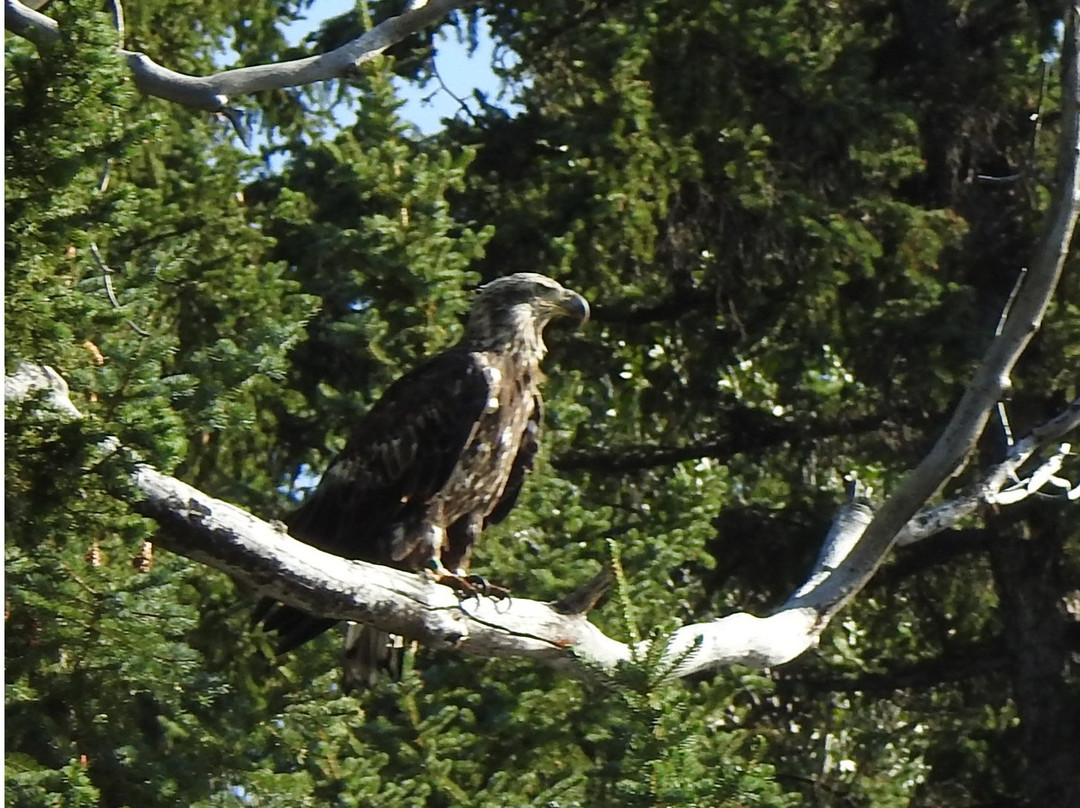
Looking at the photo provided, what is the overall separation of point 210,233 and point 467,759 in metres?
2.33

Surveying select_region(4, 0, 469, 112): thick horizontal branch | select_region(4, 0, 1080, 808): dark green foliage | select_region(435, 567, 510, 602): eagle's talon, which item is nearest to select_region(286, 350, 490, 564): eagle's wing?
select_region(435, 567, 510, 602): eagle's talon

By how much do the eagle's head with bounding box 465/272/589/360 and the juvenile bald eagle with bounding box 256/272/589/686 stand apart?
0.09 metres

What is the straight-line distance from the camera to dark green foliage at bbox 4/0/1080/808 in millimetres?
6062

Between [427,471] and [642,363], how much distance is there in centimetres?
379

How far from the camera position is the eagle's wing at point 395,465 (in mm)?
6363

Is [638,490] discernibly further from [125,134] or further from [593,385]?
[125,134]

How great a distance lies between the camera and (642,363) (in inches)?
396

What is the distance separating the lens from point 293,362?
309 inches

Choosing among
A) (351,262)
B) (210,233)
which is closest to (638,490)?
(351,262)

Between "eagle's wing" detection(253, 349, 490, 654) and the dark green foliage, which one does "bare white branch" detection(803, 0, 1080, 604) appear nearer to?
the dark green foliage

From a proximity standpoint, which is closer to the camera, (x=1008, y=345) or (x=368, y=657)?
(x=1008, y=345)

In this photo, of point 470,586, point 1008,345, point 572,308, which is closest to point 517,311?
point 572,308

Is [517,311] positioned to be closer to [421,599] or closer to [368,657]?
[368,657]

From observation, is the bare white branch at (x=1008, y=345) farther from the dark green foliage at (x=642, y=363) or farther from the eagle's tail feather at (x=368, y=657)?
the eagle's tail feather at (x=368, y=657)
